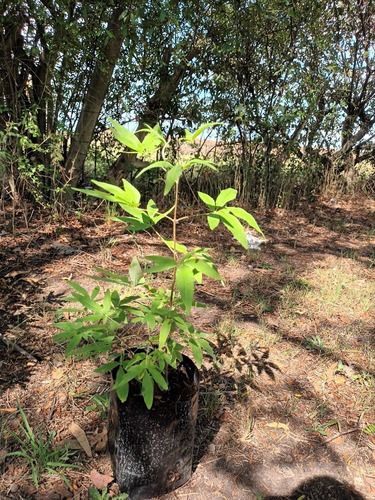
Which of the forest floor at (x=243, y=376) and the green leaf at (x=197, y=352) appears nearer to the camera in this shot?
the green leaf at (x=197, y=352)

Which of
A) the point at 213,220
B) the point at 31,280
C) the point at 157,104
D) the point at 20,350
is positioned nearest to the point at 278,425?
the point at 213,220

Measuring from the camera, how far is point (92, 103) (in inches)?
170

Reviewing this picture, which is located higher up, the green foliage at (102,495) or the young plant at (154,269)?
the young plant at (154,269)

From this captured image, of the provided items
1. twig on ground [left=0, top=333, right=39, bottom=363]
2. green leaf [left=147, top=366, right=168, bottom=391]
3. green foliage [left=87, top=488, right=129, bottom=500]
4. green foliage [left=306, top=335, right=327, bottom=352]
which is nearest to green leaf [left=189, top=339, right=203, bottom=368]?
green leaf [left=147, top=366, right=168, bottom=391]

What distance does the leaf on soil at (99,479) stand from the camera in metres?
1.67

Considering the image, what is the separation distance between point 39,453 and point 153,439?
0.61 metres

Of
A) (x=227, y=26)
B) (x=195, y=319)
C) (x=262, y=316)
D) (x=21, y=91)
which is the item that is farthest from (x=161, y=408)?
(x=227, y=26)

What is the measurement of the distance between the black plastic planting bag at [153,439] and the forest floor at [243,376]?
13 cm

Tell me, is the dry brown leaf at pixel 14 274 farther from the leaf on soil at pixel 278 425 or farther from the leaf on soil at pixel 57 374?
the leaf on soil at pixel 278 425

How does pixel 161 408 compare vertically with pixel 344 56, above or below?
below

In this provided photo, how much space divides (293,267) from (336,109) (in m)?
3.33

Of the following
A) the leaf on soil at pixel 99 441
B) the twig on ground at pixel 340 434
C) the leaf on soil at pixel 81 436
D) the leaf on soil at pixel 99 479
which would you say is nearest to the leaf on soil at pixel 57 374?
the leaf on soil at pixel 81 436

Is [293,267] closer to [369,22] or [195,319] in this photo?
[195,319]

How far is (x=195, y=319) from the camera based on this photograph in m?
2.89
